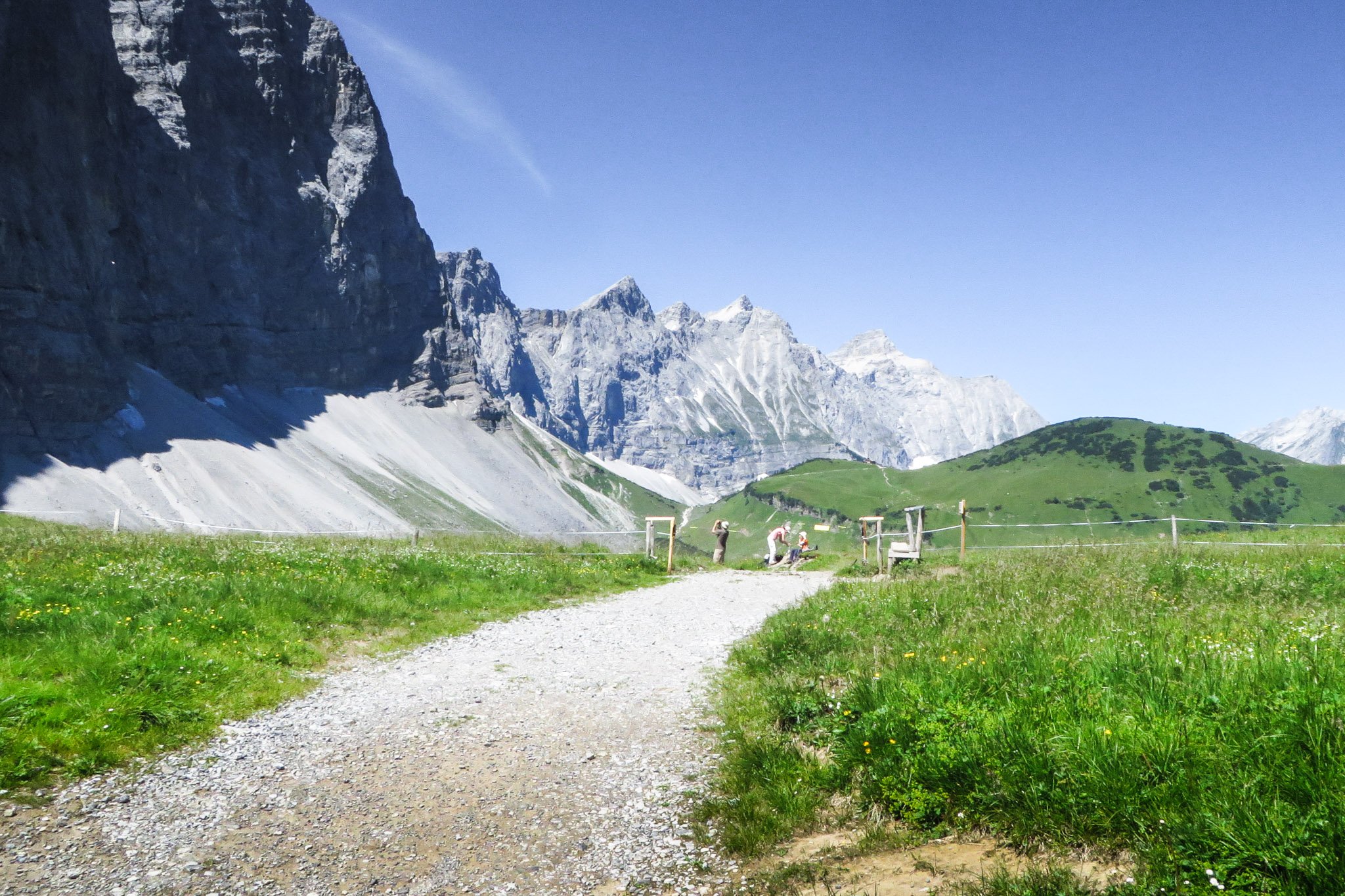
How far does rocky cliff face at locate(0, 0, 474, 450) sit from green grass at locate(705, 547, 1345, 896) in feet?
466

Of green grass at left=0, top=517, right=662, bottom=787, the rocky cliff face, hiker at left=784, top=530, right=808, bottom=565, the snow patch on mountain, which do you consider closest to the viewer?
green grass at left=0, top=517, right=662, bottom=787

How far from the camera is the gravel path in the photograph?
20.9 feet

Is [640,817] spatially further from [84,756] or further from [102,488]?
[102,488]

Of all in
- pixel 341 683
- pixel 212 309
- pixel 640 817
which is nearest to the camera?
pixel 640 817

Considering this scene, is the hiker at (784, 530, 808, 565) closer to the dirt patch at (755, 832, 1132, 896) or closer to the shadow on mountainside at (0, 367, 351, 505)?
the dirt patch at (755, 832, 1132, 896)

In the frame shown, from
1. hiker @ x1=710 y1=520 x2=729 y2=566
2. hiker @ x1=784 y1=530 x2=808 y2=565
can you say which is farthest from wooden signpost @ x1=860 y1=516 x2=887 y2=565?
hiker @ x1=710 y1=520 x2=729 y2=566

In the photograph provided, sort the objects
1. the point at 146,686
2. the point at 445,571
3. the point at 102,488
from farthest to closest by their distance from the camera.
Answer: the point at 102,488
the point at 445,571
the point at 146,686

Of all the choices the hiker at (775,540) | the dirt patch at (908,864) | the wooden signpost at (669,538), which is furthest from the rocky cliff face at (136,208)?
the dirt patch at (908,864)

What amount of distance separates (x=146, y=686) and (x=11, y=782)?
2.47 m

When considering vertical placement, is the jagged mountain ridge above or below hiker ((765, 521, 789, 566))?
above

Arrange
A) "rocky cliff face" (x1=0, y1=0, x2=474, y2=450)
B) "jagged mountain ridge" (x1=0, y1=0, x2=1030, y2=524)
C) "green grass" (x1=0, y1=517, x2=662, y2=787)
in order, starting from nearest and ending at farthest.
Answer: "green grass" (x1=0, y1=517, x2=662, y2=787), "jagged mountain ridge" (x1=0, y1=0, x2=1030, y2=524), "rocky cliff face" (x1=0, y1=0, x2=474, y2=450)

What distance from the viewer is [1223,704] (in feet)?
21.6

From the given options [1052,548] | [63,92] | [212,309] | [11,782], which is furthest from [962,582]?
[212,309]

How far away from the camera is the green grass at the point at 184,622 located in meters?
8.95
